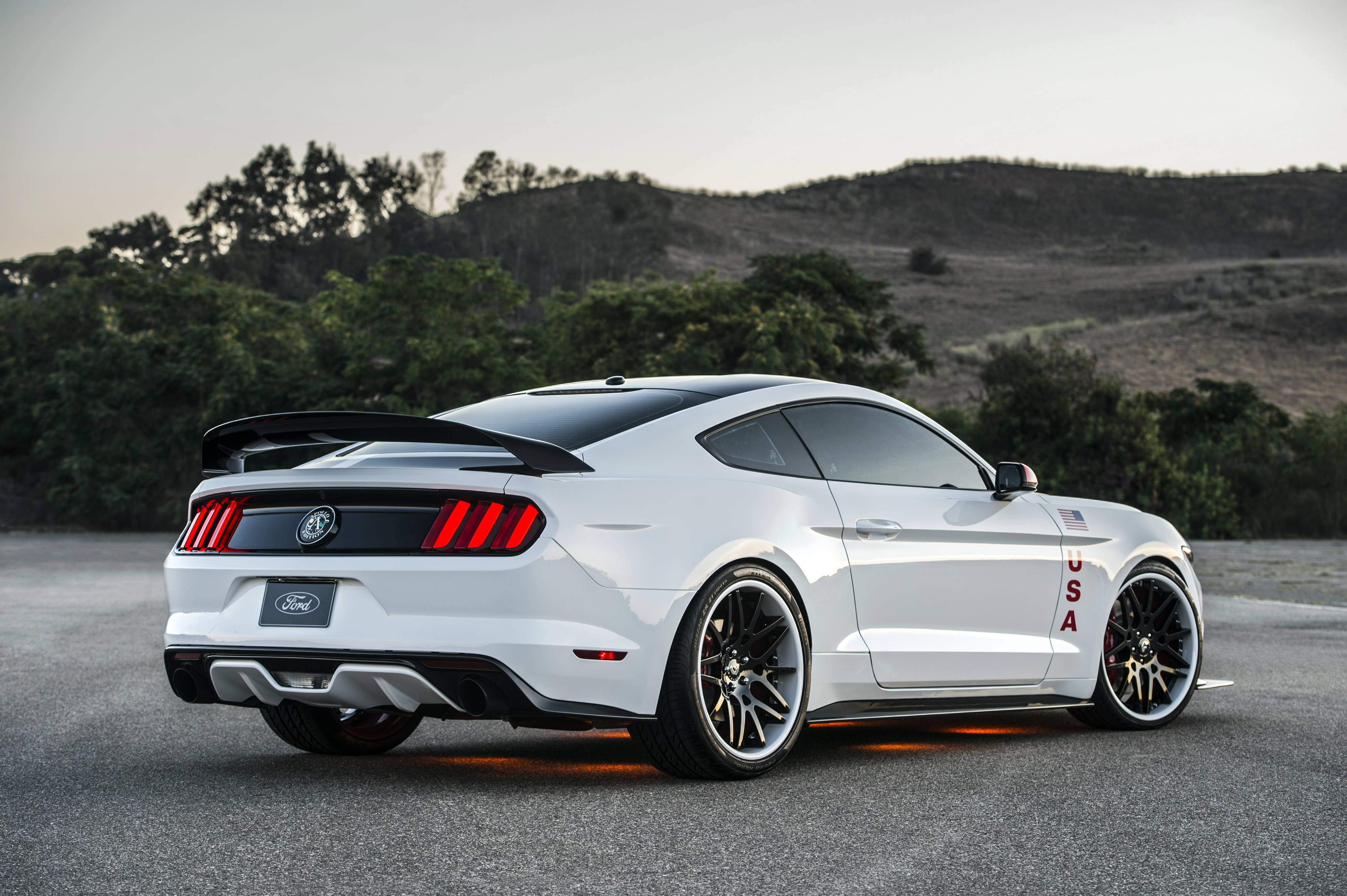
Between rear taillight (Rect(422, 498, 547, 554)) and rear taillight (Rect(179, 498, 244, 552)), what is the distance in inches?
36.3

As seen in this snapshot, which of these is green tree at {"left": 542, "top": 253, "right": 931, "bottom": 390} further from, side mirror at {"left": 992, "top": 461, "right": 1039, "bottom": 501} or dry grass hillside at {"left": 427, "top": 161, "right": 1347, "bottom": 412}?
side mirror at {"left": 992, "top": 461, "right": 1039, "bottom": 501}

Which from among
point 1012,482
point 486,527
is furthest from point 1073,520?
point 486,527

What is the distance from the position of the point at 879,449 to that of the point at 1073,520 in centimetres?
125

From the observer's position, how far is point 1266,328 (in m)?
70.7

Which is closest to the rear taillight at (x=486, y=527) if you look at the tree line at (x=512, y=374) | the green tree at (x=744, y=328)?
the green tree at (x=744, y=328)

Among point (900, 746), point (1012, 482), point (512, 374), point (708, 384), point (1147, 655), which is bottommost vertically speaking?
point (512, 374)

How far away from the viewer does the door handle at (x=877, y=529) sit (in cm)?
559

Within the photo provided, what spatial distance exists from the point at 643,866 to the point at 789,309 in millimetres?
31403

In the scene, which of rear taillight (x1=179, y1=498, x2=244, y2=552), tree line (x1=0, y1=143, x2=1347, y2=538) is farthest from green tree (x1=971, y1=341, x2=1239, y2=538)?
rear taillight (x1=179, y1=498, x2=244, y2=552)

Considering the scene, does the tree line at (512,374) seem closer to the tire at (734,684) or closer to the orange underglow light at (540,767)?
the orange underglow light at (540,767)

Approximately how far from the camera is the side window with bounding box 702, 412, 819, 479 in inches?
211

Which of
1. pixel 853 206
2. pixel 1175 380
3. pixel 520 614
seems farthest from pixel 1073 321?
pixel 520 614

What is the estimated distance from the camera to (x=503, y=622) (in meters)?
4.57

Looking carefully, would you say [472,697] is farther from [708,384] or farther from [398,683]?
[708,384]
